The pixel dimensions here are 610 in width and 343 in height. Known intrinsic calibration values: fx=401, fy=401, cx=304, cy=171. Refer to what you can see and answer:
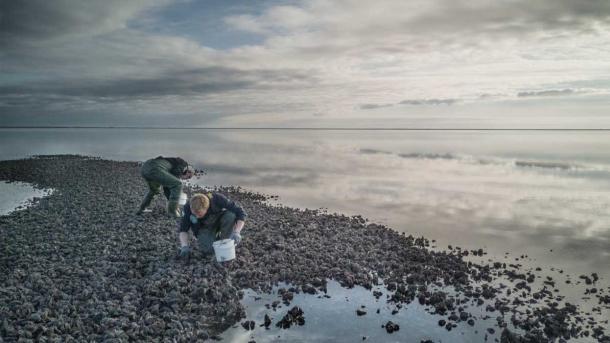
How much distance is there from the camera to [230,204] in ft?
31.9

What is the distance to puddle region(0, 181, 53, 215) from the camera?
18.3 m

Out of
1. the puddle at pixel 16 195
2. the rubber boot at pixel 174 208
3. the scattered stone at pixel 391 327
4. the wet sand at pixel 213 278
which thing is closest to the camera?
the wet sand at pixel 213 278

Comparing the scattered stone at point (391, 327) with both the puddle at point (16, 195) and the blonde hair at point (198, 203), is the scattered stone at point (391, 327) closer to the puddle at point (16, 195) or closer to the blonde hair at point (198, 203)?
the blonde hair at point (198, 203)

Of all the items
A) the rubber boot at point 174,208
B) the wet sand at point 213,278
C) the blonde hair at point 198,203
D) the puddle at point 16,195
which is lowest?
the puddle at point 16,195

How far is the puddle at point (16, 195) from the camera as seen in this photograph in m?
18.3

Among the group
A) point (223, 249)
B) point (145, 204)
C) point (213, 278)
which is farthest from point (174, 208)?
point (213, 278)

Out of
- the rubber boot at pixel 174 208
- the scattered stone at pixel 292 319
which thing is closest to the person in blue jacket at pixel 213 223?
the scattered stone at pixel 292 319

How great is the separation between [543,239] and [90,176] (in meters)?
26.7

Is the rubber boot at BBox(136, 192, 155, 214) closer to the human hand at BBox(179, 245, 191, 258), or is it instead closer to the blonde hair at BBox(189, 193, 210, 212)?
the human hand at BBox(179, 245, 191, 258)

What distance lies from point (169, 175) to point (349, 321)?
302 inches

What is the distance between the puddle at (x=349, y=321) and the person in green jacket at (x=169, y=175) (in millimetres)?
5515

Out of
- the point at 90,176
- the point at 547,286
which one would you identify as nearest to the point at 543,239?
the point at 547,286

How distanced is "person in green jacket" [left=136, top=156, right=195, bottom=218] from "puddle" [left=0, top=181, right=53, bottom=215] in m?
8.49

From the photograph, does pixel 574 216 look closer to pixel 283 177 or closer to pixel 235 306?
pixel 235 306
